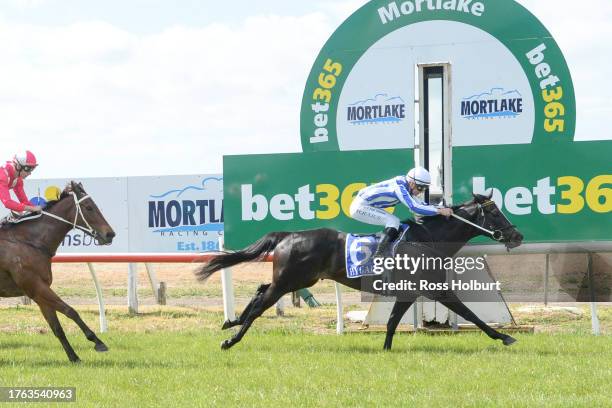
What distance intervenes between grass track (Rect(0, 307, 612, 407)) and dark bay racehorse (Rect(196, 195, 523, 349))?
499 millimetres

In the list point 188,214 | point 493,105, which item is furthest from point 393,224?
point 188,214

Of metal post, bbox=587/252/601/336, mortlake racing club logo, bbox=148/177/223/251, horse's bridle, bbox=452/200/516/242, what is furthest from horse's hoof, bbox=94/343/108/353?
mortlake racing club logo, bbox=148/177/223/251

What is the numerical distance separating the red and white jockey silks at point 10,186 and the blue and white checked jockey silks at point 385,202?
10.4 ft

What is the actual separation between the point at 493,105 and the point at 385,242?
285cm

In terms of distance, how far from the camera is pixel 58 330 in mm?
7801

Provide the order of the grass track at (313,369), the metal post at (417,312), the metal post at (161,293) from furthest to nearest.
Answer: the metal post at (161,293)
the metal post at (417,312)
the grass track at (313,369)

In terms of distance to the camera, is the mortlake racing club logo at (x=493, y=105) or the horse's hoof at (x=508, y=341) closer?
the horse's hoof at (x=508, y=341)

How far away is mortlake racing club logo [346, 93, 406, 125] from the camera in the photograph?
10562mm

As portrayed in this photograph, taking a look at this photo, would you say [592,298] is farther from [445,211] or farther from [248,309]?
[248,309]

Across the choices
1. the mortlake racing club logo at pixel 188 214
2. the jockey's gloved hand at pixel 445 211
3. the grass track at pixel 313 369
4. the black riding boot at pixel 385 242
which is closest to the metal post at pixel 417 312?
the grass track at pixel 313 369

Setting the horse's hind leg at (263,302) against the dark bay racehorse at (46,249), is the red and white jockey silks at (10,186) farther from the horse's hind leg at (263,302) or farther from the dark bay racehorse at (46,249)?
the horse's hind leg at (263,302)

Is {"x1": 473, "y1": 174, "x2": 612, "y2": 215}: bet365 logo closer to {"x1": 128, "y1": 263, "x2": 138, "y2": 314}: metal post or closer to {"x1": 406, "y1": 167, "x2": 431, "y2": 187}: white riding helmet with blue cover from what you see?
{"x1": 406, "y1": 167, "x2": 431, "y2": 187}: white riding helmet with blue cover

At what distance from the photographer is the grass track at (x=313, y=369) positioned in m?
5.86

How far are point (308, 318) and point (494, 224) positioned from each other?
3.59m
